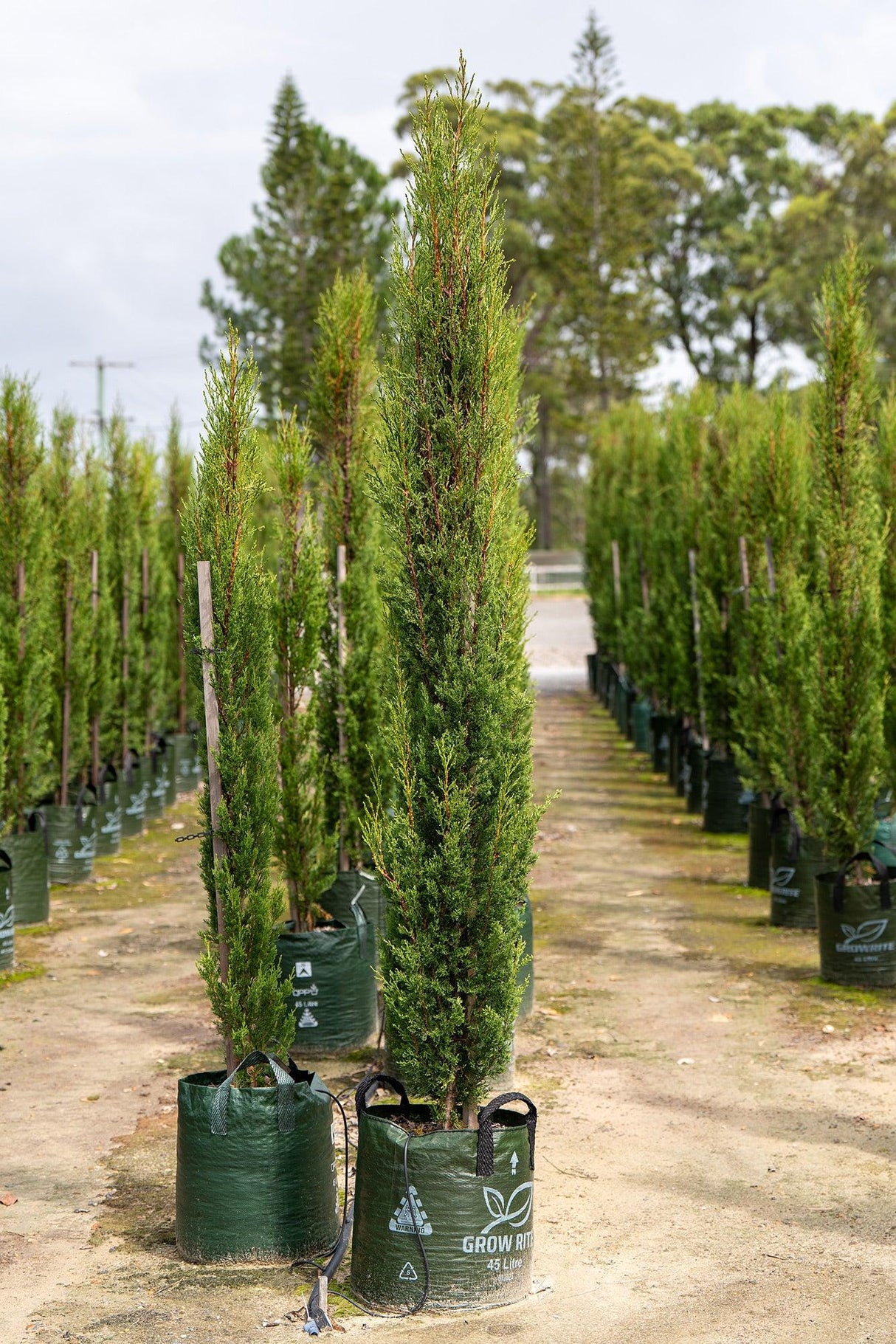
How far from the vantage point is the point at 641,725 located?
66.9 ft

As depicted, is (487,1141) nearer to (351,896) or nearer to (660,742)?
(351,896)

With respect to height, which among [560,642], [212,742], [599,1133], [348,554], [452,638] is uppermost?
[348,554]

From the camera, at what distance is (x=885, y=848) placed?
9805mm

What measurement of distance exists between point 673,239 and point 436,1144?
49.1 meters

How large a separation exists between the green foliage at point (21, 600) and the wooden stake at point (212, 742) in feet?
18.7

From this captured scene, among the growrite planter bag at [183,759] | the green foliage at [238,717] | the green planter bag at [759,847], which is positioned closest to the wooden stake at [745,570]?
the green planter bag at [759,847]

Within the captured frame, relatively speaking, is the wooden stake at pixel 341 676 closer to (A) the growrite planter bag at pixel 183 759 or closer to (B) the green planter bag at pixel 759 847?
(B) the green planter bag at pixel 759 847

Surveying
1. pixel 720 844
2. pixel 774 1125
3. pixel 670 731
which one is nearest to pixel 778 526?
pixel 720 844

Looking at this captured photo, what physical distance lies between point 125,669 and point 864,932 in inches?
323

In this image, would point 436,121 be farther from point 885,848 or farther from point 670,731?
point 670,731

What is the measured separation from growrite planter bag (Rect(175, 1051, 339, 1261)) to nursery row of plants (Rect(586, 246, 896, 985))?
436cm

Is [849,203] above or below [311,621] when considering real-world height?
above

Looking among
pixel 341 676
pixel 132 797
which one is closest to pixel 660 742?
pixel 132 797

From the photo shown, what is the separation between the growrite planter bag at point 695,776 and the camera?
15.3 meters
